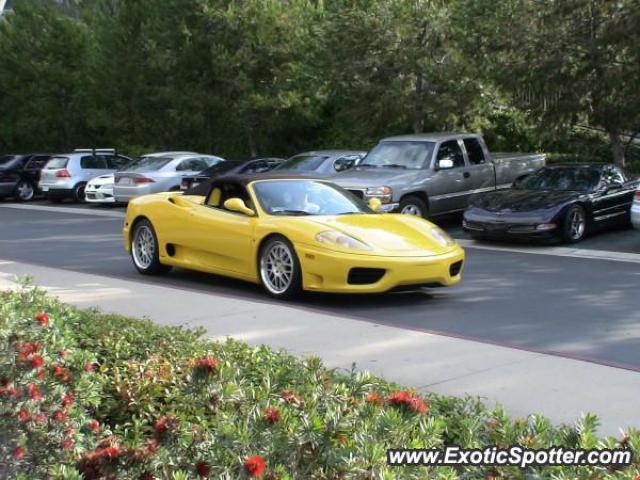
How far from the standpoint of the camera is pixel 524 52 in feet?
62.0

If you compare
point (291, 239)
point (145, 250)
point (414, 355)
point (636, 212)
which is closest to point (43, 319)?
point (414, 355)

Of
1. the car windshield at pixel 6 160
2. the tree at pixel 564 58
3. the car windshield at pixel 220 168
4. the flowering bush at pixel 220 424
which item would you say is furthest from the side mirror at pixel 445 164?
the car windshield at pixel 6 160

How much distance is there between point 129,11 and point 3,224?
40.5 ft

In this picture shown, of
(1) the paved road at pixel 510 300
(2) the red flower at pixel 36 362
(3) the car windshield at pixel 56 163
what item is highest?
(3) the car windshield at pixel 56 163

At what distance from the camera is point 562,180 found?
51.3 feet

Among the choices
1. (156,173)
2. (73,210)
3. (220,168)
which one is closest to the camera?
(156,173)

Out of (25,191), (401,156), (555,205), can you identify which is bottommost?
(25,191)

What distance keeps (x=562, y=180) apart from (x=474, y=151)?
2.45 m

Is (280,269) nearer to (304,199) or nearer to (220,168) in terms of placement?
(304,199)

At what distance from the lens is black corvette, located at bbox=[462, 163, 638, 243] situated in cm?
1420

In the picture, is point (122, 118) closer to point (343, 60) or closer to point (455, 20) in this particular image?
point (343, 60)

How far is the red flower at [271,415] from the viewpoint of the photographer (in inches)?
123

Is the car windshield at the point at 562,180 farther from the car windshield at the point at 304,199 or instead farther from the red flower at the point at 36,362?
the red flower at the point at 36,362

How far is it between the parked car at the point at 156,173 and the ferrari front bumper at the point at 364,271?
44.9ft
